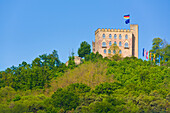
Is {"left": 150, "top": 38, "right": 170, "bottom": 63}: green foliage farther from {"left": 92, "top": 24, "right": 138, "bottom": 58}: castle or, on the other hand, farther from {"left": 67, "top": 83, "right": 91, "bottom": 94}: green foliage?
{"left": 67, "top": 83, "right": 91, "bottom": 94}: green foliage

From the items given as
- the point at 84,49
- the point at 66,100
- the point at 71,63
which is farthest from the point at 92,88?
the point at 84,49

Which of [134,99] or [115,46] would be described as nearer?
[134,99]

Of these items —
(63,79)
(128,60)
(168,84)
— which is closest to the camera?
(168,84)

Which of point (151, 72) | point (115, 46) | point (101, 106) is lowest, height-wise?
point (101, 106)

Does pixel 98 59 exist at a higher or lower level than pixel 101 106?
higher

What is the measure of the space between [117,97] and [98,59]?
23480 mm

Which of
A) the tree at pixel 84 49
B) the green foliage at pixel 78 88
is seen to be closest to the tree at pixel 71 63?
the tree at pixel 84 49

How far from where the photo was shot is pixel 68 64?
8425 centimetres

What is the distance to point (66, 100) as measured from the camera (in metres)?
60.7

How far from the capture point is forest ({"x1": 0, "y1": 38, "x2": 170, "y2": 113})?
5900cm

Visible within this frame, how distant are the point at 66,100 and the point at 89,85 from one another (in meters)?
11.9

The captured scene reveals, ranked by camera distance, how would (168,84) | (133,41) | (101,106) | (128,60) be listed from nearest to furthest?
1. (101,106)
2. (168,84)
3. (128,60)
4. (133,41)

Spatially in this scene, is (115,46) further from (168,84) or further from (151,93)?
(151,93)

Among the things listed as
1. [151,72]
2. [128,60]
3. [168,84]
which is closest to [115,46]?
[128,60]
